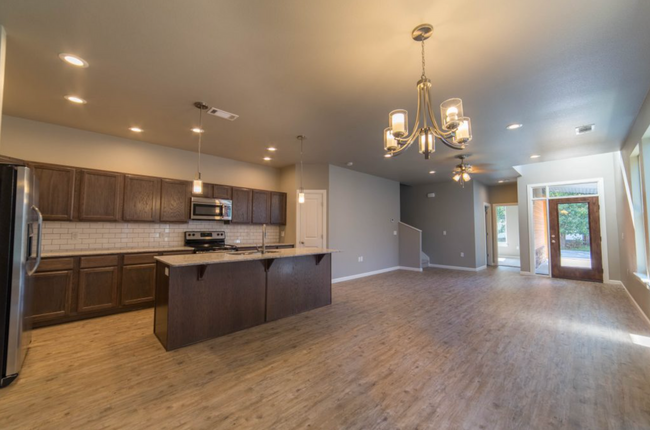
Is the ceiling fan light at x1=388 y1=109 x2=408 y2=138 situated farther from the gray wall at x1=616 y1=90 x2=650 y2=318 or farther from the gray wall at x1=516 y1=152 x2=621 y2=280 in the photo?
the gray wall at x1=516 y1=152 x2=621 y2=280

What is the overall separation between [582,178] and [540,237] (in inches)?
67.6

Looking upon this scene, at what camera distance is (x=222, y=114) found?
3.63 m

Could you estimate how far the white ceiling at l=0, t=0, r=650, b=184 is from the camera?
194cm

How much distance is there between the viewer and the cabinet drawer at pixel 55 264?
136 inches

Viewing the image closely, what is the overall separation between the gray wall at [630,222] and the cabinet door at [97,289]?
7068 mm

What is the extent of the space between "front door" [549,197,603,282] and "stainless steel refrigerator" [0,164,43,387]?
9.54 metres

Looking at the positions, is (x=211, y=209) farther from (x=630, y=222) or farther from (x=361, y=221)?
(x=630, y=222)

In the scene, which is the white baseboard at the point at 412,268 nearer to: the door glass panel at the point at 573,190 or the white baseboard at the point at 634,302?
the door glass panel at the point at 573,190

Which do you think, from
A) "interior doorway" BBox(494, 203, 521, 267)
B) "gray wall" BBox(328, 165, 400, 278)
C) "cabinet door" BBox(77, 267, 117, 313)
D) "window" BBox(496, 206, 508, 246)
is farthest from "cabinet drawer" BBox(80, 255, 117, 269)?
"window" BBox(496, 206, 508, 246)

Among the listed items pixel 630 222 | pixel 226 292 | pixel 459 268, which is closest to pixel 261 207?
pixel 226 292

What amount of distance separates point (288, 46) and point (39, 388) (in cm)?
344

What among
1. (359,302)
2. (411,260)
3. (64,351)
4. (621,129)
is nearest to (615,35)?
(621,129)

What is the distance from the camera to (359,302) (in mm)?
4688

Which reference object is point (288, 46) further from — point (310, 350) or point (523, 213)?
point (523, 213)
